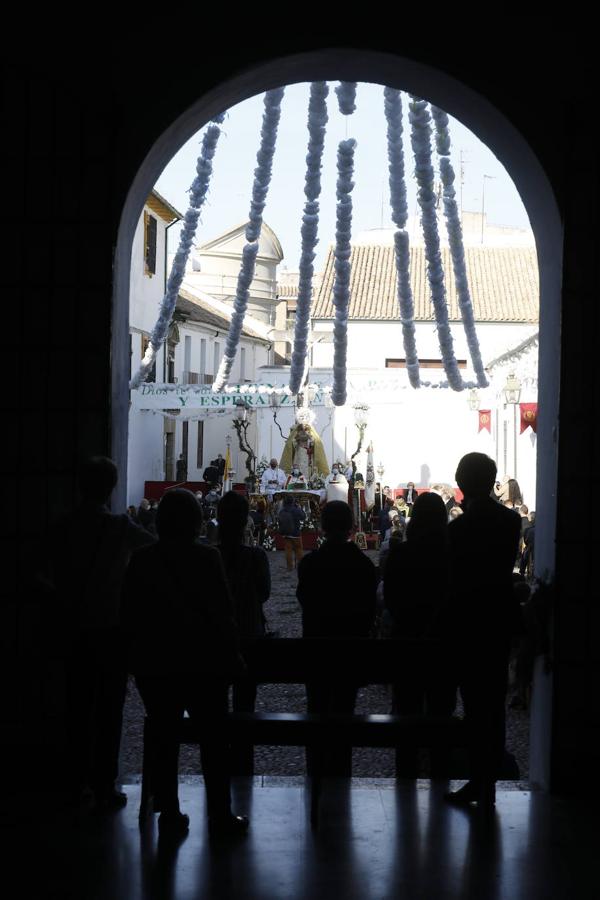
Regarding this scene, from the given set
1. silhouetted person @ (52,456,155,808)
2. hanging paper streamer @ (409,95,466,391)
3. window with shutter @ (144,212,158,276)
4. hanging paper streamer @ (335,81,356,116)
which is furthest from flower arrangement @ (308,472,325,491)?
silhouetted person @ (52,456,155,808)

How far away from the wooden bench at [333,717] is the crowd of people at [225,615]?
78mm

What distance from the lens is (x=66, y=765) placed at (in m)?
4.89

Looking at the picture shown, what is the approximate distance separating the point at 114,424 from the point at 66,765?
1410 mm

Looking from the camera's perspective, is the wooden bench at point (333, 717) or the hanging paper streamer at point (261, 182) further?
the hanging paper streamer at point (261, 182)

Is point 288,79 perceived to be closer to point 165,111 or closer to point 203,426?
point 165,111

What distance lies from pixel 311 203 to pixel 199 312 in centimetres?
2421

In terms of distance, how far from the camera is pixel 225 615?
4180 millimetres

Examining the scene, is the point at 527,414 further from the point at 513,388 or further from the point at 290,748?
the point at 290,748

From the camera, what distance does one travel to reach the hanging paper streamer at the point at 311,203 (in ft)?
27.8

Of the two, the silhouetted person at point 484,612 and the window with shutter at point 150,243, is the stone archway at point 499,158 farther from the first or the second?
the window with shutter at point 150,243

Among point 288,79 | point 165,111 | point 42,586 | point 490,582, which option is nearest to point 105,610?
point 42,586

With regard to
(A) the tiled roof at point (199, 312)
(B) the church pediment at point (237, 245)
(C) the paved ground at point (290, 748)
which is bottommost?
(C) the paved ground at point (290, 748)

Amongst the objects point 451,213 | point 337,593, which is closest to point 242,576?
point 337,593

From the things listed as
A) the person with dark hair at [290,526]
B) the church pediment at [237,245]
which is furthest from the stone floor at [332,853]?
the church pediment at [237,245]
